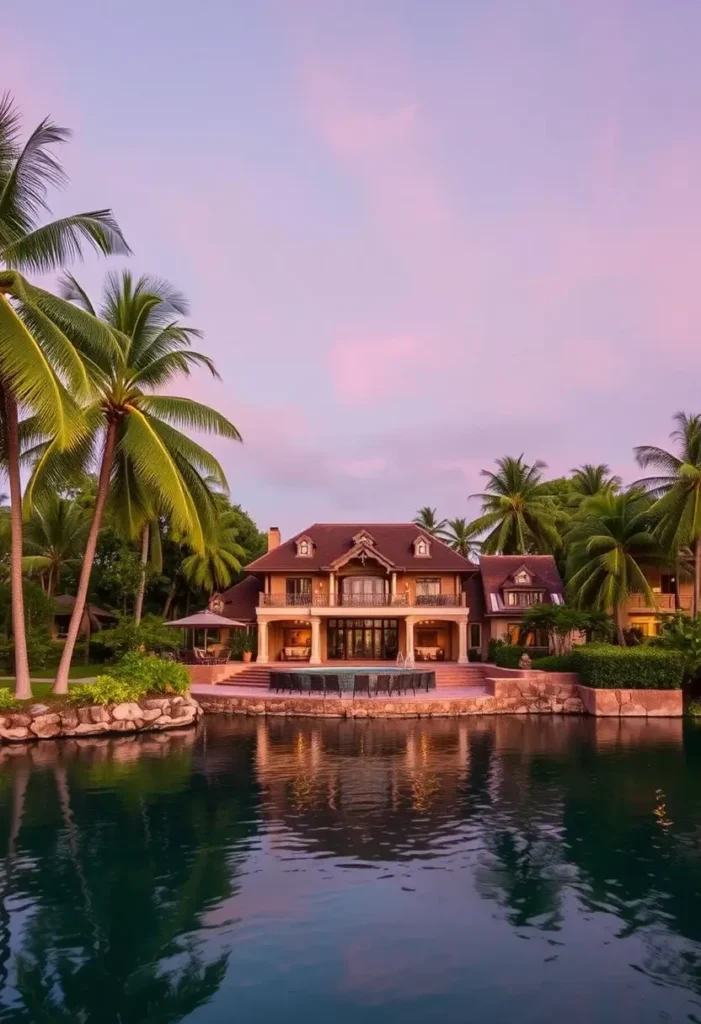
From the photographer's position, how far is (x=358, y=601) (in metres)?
38.8

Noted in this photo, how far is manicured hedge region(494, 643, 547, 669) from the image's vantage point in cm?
3325

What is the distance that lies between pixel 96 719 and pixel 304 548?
19765 mm

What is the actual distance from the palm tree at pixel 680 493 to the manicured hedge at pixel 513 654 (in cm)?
674

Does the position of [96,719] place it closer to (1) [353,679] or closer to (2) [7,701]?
(2) [7,701]

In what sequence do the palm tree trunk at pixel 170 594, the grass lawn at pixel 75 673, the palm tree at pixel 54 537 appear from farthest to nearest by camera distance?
the palm tree trunk at pixel 170 594 < the palm tree at pixel 54 537 < the grass lawn at pixel 75 673

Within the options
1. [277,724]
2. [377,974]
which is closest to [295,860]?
[377,974]

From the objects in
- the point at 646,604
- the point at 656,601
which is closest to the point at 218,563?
the point at 646,604

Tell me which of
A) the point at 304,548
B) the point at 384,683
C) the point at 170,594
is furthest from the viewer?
the point at 170,594

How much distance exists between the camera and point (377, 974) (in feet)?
26.5

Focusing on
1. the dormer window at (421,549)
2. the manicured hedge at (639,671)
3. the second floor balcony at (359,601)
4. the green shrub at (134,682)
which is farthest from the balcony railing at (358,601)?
the green shrub at (134,682)

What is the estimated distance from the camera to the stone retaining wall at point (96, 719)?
68.8 ft

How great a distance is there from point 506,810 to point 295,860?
15.5ft

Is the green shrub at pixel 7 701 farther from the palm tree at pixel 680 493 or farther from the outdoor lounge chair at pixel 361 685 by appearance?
the palm tree at pixel 680 493

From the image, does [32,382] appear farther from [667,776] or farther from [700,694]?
[700,694]
